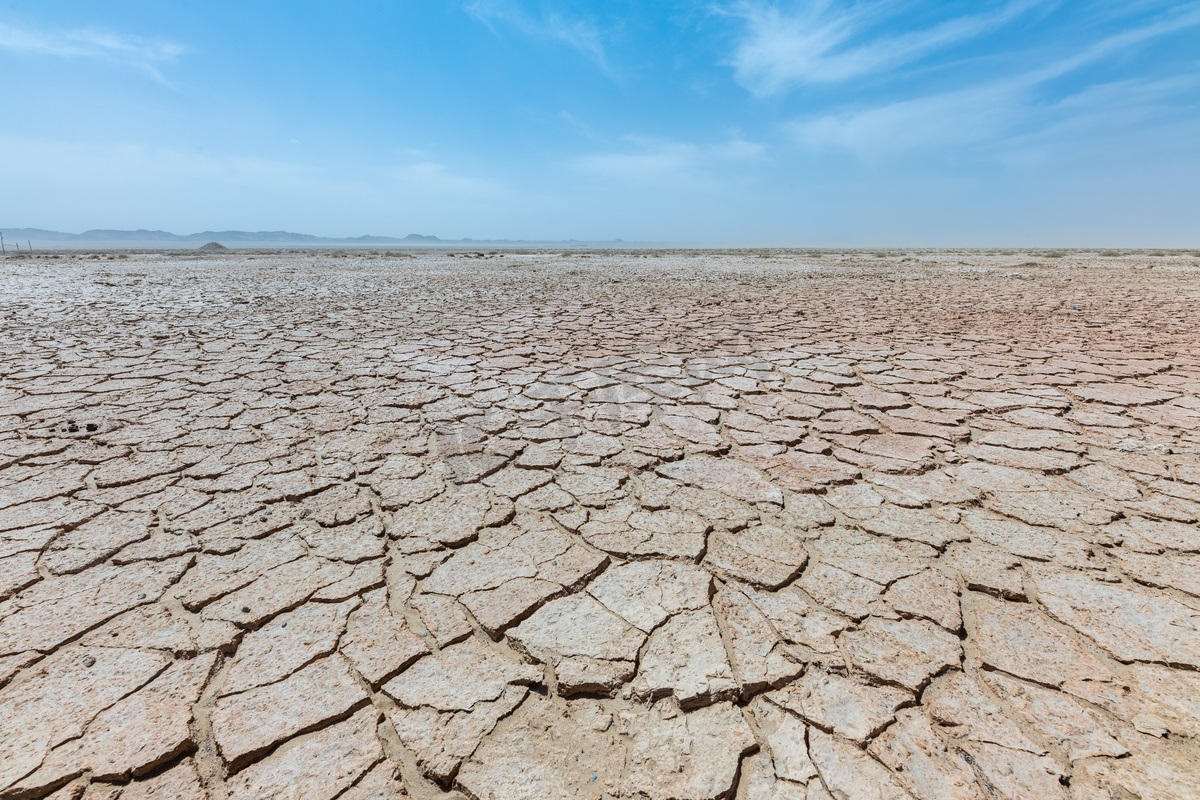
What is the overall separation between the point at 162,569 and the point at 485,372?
2174mm

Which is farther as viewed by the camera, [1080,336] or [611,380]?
[1080,336]

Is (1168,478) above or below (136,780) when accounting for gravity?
above

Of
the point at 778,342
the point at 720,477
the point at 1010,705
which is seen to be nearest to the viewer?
the point at 1010,705

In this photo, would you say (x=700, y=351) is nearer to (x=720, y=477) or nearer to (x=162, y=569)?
(x=720, y=477)

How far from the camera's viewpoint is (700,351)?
411cm

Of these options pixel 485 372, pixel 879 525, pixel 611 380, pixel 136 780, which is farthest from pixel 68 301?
pixel 879 525

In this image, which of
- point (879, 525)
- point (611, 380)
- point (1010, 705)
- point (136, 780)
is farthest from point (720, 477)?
point (136, 780)

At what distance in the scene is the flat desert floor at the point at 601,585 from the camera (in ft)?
3.22

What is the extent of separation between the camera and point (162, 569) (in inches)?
59.1

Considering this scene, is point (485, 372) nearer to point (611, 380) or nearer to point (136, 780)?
point (611, 380)

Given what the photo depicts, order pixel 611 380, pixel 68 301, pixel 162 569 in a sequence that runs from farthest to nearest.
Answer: pixel 68 301
pixel 611 380
pixel 162 569

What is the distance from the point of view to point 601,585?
1.46 metres

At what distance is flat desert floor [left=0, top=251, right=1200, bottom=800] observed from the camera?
3.22 ft

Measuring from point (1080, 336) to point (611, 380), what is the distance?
13.7 feet
